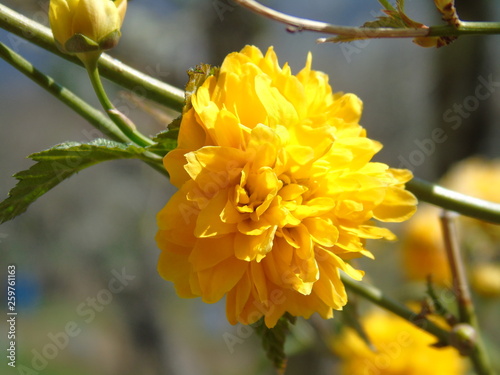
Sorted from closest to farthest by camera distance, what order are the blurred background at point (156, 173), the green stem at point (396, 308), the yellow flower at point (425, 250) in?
the green stem at point (396, 308) < the yellow flower at point (425, 250) < the blurred background at point (156, 173)

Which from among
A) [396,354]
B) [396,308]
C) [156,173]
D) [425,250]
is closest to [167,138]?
[396,308]

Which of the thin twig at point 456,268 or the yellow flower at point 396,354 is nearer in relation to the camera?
the thin twig at point 456,268

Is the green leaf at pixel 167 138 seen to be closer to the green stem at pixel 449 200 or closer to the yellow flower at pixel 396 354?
the green stem at pixel 449 200

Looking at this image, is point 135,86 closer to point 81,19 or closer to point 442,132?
point 81,19

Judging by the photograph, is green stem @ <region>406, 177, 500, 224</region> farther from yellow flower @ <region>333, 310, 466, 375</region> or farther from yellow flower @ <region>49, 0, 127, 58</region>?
yellow flower @ <region>333, 310, 466, 375</region>

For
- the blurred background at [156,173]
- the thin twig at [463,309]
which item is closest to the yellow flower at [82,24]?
the blurred background at [156,173]

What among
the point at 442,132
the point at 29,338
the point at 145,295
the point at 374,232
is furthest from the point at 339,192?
the point at 29,338

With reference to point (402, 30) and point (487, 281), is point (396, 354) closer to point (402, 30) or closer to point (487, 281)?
point (487, 281)
